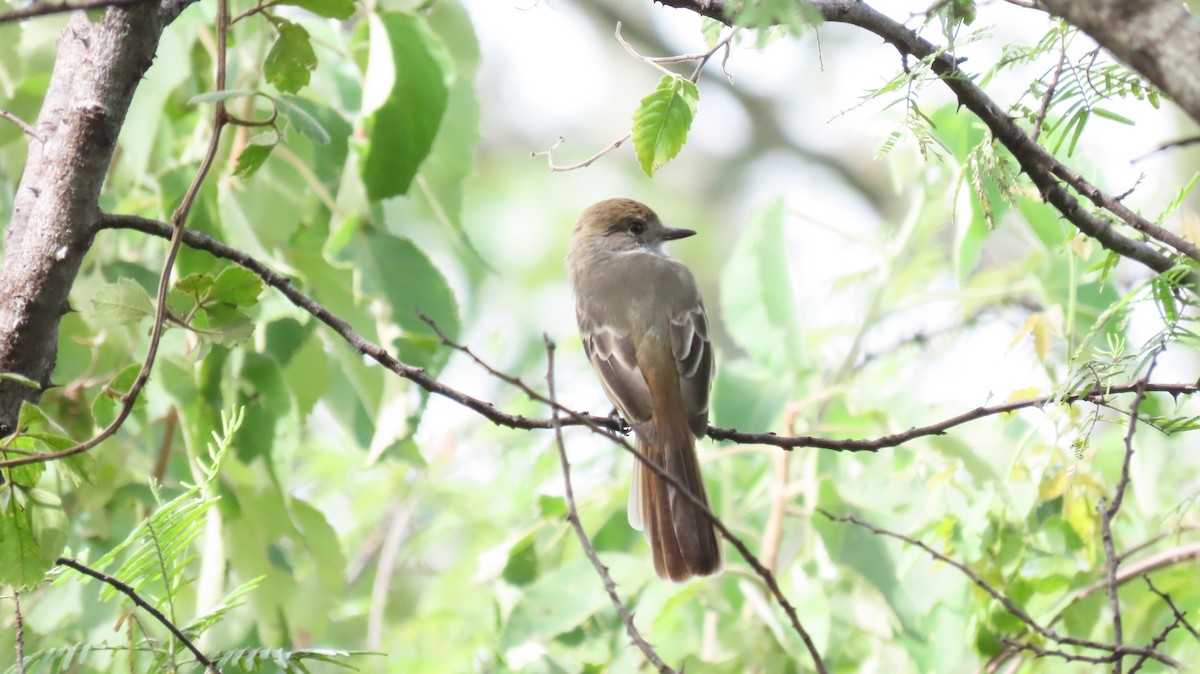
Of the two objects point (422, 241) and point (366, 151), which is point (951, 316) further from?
point (422, 241)

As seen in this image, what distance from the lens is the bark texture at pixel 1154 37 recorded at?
110 cm

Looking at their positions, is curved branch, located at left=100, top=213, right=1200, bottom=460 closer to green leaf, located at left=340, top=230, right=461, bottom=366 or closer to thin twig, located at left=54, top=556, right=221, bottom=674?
thin twig, located at left=54, top=556, right=221, bottom=674

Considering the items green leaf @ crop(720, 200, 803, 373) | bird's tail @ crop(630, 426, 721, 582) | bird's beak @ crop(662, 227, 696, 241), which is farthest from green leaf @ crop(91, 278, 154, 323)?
bird's beak @ crop(662, 227, 696, 241)

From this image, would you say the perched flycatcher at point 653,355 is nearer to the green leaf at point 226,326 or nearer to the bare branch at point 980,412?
the bare branch at point 980,412

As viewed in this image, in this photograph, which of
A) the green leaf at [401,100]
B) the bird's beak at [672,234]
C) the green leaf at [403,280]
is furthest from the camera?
the bird's beak at [672,234]

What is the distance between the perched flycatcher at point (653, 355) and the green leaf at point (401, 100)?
3.63 feet

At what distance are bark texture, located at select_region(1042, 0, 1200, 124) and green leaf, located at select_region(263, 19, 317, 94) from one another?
1.58 meters

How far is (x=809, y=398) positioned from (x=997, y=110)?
2.04m

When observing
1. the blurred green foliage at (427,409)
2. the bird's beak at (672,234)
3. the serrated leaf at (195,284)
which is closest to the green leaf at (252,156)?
the blurred green foliage at (427,409)

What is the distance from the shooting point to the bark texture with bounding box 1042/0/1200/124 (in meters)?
1.10

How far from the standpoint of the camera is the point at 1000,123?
2.03 metres

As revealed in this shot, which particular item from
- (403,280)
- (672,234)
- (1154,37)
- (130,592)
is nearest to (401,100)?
(403,280)

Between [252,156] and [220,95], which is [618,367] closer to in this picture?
[252,156]

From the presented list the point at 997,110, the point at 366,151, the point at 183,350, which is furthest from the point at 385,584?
the point at 997,110
